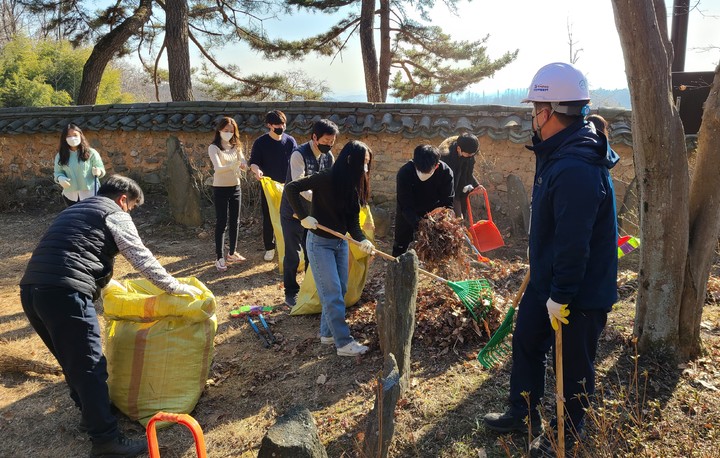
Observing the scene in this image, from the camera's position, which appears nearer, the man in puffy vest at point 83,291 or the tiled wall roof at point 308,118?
the man in puffy vest at point 83,291

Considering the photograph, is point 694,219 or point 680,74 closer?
point 694,219

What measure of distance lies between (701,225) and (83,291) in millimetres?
3938

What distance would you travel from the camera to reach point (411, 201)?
4.80 m

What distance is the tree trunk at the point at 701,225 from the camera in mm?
3371

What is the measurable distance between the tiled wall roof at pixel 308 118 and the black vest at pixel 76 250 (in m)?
5.61

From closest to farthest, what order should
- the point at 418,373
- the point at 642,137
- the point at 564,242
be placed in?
the point at 564,242
the point at 642,137
the point at 418,373

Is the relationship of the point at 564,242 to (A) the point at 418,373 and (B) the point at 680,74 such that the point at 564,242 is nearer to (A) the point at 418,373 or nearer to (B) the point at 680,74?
(A) the point at 418,373

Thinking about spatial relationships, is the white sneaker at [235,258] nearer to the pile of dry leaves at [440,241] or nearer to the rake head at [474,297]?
the pile of dry leaves at [440,241]

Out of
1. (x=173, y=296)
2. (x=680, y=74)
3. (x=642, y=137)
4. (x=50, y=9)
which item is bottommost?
(x=173, y=296)

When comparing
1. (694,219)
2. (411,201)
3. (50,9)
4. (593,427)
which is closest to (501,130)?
(411,201)

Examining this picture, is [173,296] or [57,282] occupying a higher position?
[57,282]

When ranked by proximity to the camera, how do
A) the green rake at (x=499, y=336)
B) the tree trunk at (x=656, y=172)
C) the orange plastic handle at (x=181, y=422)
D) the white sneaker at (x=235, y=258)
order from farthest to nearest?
the white sneaker at (x=235, y=258) → the tree trunk at (x=656, y=172) → the green rake at (x=499, y=336) → the orange plastic handle at (x=181, y=422)

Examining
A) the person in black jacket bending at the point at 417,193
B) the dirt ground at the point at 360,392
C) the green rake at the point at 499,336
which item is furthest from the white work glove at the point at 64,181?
the green rake at the point at 499,336

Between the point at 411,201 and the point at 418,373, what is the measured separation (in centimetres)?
167
